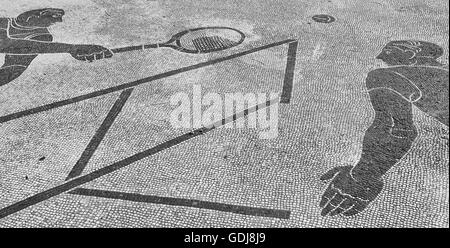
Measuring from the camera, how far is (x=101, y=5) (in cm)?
641

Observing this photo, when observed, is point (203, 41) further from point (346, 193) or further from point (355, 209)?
point (355, 209)

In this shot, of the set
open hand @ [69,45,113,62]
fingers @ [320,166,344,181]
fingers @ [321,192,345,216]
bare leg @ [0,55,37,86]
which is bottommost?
fingers @ [321,192,345,216]

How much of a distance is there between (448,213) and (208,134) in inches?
74.0

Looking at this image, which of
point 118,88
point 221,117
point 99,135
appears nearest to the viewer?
point 99,135

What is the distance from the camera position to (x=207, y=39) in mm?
5531

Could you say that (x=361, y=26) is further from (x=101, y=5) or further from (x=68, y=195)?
(x=68, y=195)

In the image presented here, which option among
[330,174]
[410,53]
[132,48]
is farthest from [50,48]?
[410,53]

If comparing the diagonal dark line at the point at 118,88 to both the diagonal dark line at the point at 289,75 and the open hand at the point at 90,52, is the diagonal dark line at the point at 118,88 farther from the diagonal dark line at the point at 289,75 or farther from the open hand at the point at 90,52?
the open hand at the point at 90,52

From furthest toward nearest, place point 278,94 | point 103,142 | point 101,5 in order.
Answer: point 101,5 < point 278,94 < point 103,142

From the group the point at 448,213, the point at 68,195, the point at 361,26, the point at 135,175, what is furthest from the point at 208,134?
the point at 361,26

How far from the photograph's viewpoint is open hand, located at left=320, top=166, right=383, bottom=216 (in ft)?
10.7

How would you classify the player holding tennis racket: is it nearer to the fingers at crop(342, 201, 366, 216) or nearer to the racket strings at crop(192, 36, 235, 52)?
the racket strings at crop(192, 36, 235, 52)

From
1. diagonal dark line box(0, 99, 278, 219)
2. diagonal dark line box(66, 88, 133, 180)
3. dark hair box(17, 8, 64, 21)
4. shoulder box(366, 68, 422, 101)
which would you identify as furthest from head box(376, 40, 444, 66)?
dark hair box(17, 8, 64, 21)

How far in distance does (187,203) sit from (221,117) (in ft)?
3.55
